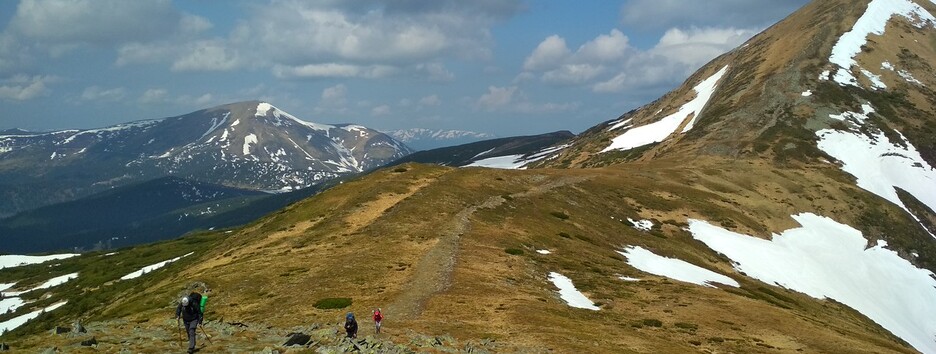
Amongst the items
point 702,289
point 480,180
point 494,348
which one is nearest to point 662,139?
point 480,180

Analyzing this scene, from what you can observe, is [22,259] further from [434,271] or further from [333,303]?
[333,303]

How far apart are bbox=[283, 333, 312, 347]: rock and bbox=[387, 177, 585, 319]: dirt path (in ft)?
29.1

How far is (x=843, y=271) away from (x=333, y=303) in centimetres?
9316

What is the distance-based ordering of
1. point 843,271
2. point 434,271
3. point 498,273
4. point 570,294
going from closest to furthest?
point 434,271 → point 570,294 → point 498,273 → point 843,271

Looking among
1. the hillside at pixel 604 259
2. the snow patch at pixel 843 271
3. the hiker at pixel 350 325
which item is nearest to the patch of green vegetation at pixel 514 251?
the hillside at pixel 604 259

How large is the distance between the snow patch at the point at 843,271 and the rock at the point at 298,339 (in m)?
73.0

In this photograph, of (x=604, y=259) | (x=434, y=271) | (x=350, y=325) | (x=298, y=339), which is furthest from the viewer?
(x=604, y=259)

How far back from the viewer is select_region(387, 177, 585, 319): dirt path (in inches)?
1489

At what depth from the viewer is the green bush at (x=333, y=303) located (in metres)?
37.8

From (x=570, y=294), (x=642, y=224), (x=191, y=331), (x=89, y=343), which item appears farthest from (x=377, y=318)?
(x=642, y=224)

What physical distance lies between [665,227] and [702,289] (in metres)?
35.6

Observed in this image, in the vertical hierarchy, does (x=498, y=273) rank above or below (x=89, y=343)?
below

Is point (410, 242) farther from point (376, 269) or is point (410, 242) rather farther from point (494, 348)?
point (494, 348)

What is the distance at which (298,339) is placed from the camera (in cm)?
2702
